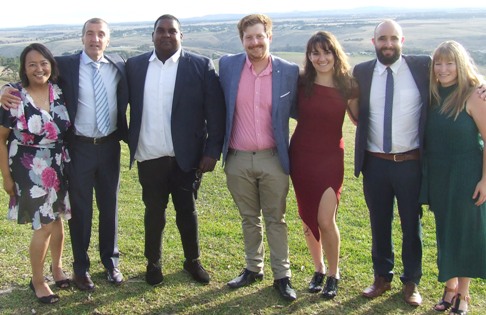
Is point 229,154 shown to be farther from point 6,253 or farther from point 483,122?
point 6,253

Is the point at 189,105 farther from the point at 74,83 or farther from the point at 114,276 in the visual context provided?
the point at 114,276

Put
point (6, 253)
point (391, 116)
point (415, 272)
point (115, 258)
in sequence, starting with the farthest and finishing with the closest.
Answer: point (6, 253), point (115, 258), point (415, 272), point (391, 116)

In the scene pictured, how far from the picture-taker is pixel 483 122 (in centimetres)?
454

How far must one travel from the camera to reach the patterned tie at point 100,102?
16.6 feet

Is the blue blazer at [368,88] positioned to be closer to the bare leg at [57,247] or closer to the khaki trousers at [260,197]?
the khaki trousers at [260,197]

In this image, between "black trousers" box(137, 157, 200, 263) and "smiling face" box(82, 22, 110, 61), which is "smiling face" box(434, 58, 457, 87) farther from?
"smiling face" box(82, 22, 110, 61)

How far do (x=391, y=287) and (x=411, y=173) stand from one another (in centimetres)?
127

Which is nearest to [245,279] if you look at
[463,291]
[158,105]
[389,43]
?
[158,105]

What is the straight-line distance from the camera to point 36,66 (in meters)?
4.77

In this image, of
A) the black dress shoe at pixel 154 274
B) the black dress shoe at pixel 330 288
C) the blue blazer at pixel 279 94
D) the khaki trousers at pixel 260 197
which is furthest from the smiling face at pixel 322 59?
the black dress shoe at pixel 154 274

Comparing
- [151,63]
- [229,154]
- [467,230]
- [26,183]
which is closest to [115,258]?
[26,183]

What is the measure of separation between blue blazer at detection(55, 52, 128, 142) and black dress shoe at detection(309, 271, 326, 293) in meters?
2.42

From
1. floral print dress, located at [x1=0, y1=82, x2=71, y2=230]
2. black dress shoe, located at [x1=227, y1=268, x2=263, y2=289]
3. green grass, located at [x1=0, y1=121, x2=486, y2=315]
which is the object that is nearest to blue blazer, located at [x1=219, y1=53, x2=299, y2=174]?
black dress shoe, located at [x1=227, y1=268, x2=263, y2=289]

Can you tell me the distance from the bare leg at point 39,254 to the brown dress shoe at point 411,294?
3.38 metres
